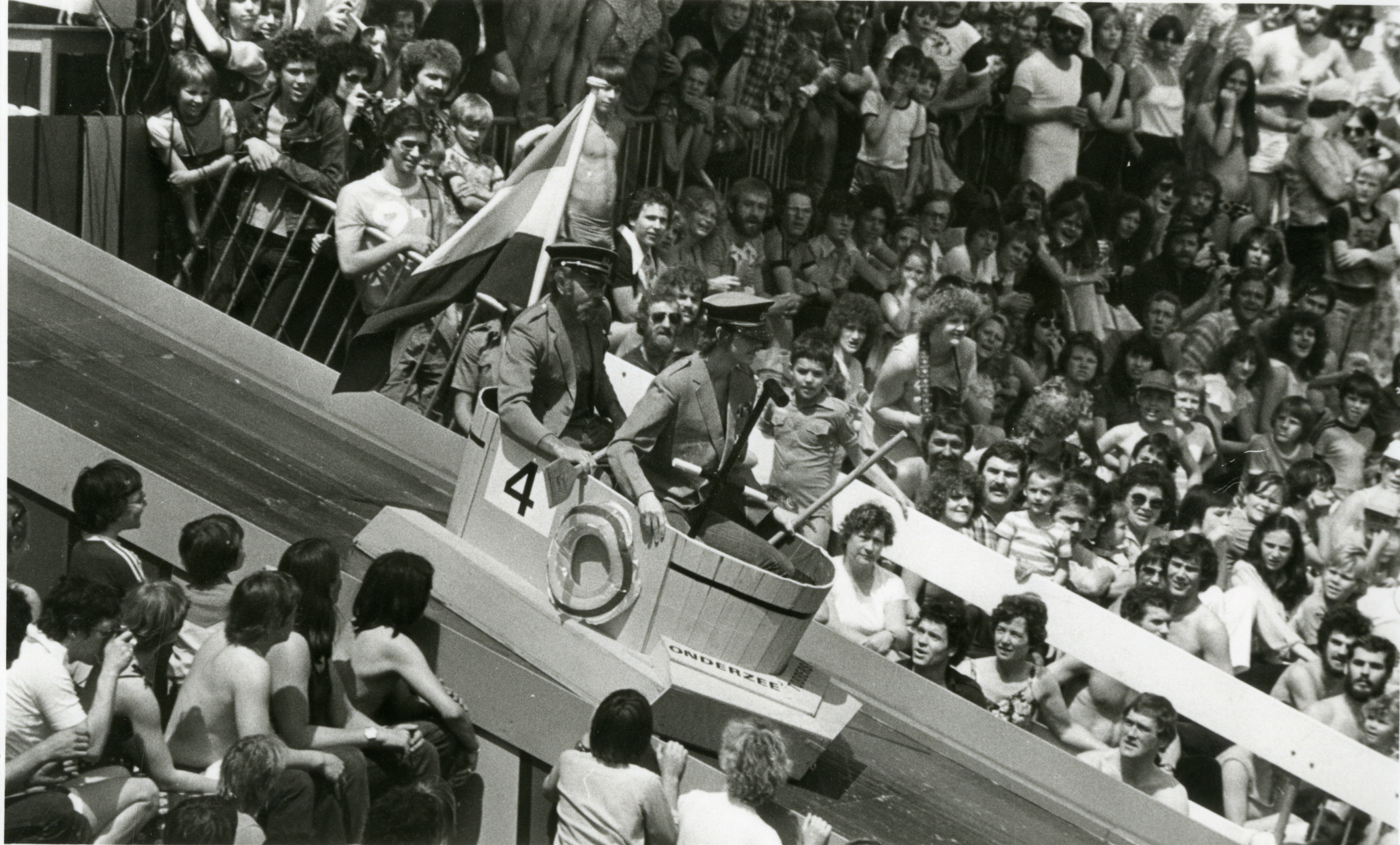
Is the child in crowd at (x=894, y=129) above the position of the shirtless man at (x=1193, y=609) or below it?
above

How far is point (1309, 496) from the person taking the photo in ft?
32.8

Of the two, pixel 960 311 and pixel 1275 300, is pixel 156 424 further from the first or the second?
pixel 1275 300

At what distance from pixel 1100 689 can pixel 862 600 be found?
109 cm

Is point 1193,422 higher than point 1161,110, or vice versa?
point 1161,110

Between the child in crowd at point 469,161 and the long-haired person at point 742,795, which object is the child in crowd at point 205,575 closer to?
the long-haired person at point 742,795

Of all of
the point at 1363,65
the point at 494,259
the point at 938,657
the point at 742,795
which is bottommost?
the point at 938,657

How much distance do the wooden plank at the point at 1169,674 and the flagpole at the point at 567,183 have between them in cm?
171

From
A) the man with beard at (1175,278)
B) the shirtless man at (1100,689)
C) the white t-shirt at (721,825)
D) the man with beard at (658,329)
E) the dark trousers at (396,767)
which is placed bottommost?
the shirtless man at (1100,689)

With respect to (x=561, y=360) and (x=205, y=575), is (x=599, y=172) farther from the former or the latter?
(x=205, y=575)

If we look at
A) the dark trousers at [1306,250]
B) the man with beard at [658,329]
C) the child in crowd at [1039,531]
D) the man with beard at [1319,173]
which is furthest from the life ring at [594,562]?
the man with beard at [1319,173]

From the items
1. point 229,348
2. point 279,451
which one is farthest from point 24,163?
point 279,451

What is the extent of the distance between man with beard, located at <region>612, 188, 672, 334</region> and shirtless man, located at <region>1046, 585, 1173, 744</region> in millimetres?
2842

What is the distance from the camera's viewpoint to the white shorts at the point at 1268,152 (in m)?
12.4

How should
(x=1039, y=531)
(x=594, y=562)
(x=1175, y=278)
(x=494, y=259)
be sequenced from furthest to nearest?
(x=1175, y=278) < (x=1039, y=531) < (x=494, y=259) < (x=594, y=562)
